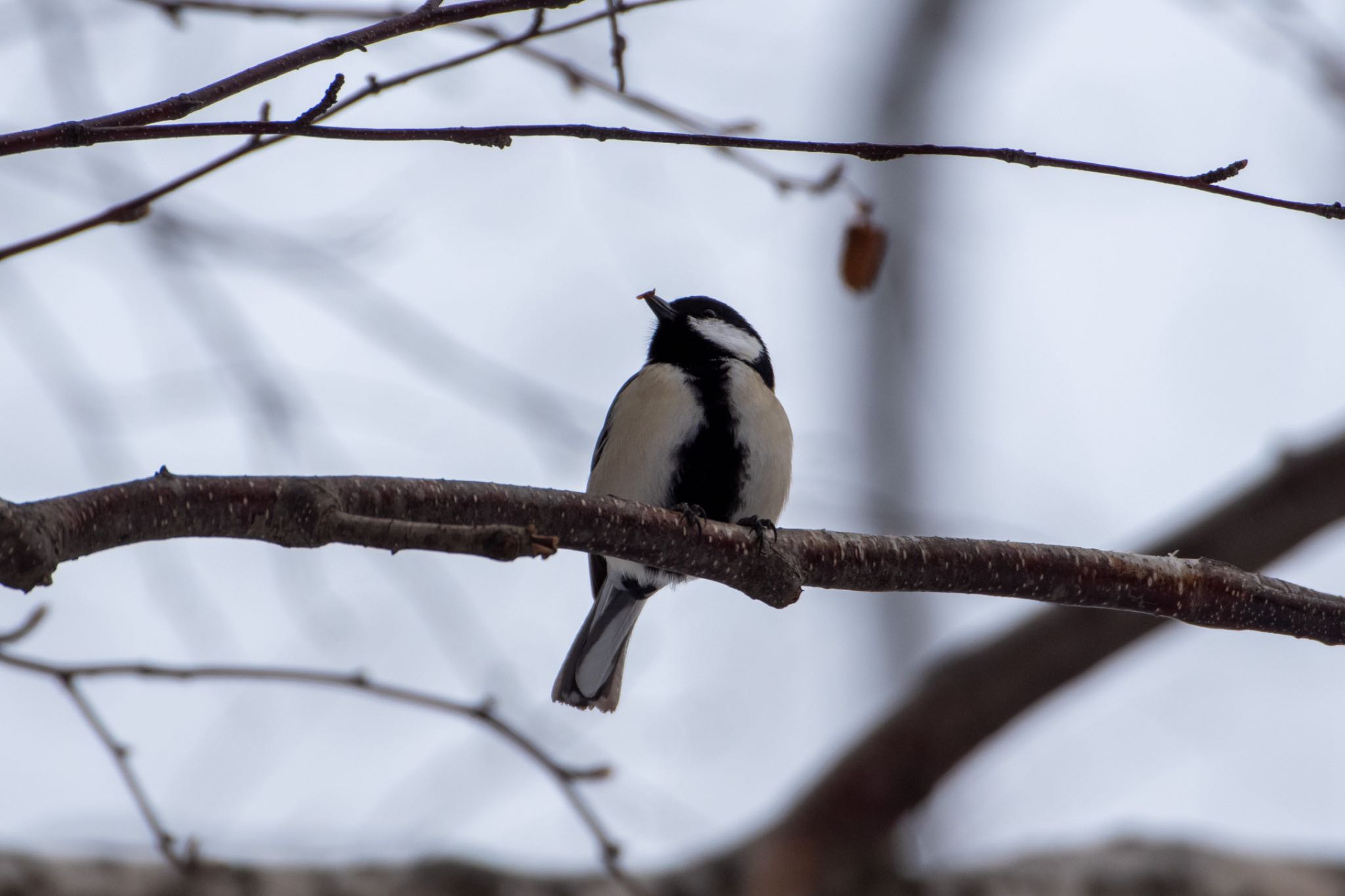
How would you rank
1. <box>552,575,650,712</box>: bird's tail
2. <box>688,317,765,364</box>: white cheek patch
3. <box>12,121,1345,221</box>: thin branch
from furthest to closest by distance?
<box>688,317,765,364</box>: white cheek patch < <box>552,575,650,712</box>: bird's tail < <box>12,121,1345,221</box>: thin branch

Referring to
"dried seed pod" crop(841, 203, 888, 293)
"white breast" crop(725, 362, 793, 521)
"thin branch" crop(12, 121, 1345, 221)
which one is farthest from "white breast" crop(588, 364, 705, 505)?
"thin branch" crop(12, 121, 1345, 221)

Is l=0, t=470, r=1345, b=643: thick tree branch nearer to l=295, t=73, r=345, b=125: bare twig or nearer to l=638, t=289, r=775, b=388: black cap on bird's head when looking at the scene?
l=295, t=73, r=345, b=125: bare twig

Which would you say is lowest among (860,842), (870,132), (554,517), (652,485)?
(860,842)

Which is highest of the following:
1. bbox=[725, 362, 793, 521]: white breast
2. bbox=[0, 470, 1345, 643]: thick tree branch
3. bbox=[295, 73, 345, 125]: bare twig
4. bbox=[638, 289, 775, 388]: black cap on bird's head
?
bbox=[638, 289, 775, 388]: black cap on bird's head

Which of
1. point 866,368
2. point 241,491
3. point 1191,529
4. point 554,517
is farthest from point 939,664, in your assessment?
point 866,368

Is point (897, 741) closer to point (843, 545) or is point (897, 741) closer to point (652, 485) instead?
point (652, 485)

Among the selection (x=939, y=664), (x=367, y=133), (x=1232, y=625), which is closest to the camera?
(x=367, y=133)

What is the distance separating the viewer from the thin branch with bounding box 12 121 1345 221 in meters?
1.41

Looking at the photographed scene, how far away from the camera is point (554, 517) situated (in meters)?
1.83

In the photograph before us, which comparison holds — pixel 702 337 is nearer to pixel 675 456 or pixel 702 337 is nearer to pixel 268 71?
pixel 675 456

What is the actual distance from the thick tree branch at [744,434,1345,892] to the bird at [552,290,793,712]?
0.72 metres

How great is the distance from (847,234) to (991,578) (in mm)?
778

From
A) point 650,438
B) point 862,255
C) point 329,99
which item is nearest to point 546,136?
point 329,99

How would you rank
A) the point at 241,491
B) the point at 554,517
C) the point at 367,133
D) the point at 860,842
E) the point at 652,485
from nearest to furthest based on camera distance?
1. the point at 367,133
2. the point at 241,491
3. the point at 554,517
4. the point at 652,485
5. the point at 860,842
